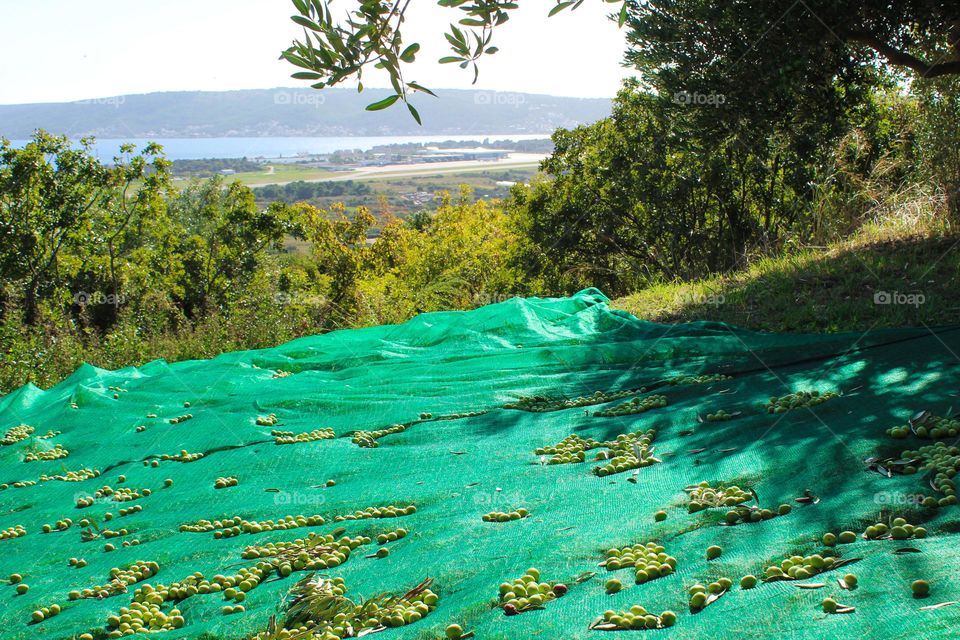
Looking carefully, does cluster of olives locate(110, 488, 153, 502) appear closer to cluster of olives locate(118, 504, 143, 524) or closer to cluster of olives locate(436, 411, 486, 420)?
cluster of olives locate(118, 504, 143, 524)

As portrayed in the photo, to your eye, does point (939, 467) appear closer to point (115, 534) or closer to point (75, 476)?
point (115, 534)

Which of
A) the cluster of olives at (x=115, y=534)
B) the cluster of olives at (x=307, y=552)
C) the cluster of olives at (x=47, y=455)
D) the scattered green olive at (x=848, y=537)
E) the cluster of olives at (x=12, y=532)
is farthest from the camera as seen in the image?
the cluster of olives at (x=47, y=455)

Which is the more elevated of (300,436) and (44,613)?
(300,436)

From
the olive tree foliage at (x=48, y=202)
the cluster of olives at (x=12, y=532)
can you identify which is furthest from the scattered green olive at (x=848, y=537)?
the olive tree foliage at (x=48, y=202)

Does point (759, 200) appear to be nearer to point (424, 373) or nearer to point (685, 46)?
point (685, 46)

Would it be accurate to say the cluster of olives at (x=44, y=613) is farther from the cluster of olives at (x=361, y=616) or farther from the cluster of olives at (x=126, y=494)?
the cluster of olives at (x=126, y=494)

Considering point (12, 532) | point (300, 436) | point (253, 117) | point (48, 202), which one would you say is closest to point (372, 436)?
point (300, 436)

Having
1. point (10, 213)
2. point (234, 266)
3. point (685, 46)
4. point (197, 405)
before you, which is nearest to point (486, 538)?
point (197, 405)
